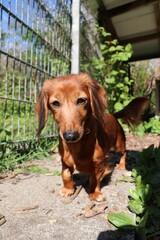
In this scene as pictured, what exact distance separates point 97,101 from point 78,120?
0.86 feet

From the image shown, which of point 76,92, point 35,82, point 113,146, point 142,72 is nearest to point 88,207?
point 76,92

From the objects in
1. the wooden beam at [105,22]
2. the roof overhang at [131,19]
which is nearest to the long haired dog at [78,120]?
the roof overhang at [131,19]

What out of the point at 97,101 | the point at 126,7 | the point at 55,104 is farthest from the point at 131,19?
the point at 55,104

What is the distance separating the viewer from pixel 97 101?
7.02 feet

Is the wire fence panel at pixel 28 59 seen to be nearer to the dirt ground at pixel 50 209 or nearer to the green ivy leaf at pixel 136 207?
the dirt ground at pixel 50 209

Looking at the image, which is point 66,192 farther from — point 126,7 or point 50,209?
point 126,7

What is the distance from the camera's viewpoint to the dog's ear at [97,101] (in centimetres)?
212

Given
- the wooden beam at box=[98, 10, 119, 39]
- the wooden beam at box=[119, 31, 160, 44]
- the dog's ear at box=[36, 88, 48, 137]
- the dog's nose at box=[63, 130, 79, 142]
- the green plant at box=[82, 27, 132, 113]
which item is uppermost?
the wooden beam at box=[98, 10, 119, 39]

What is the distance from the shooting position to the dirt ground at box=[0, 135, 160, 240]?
1666 mm

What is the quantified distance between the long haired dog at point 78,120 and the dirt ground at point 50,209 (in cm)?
16

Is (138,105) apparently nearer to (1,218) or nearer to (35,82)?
(35,82)

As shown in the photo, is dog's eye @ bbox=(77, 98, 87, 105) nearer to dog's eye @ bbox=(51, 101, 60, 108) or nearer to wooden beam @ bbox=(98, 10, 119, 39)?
dog's eye @ bbox=(51, 101, 60, 108)

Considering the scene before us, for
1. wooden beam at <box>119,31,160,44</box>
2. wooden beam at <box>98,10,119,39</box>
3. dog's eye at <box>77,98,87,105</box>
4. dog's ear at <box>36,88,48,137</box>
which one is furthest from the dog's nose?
wooden beam at <box>119,31,160,44</box>

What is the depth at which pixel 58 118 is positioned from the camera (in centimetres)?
203
